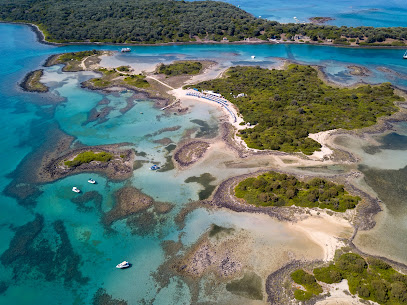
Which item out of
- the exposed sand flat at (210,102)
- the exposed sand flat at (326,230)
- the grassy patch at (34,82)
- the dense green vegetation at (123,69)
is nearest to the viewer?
the exposed sand flat at (326,230)

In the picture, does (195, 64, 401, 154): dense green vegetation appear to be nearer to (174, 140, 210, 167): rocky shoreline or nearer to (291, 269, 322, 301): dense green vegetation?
(174, 140, 210, 167): rocky shoreline

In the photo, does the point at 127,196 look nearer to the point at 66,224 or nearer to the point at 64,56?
the point at 66,224

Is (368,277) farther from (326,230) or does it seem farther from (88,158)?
(88,158)

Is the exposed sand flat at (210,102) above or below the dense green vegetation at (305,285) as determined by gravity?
above

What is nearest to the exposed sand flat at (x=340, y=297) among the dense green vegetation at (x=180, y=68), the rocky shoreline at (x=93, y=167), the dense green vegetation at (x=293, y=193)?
the dense green vegetation at (x=293, y=193)

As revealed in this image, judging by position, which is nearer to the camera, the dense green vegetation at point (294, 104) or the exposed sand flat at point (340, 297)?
the exposed sand flat at point (340, 297)

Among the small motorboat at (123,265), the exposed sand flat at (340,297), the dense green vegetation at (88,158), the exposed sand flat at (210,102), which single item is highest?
the exposed sand flat at (210,102)

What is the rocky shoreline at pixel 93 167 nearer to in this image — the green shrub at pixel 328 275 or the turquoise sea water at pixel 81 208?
the turquoise sea water at pixel 81 208
